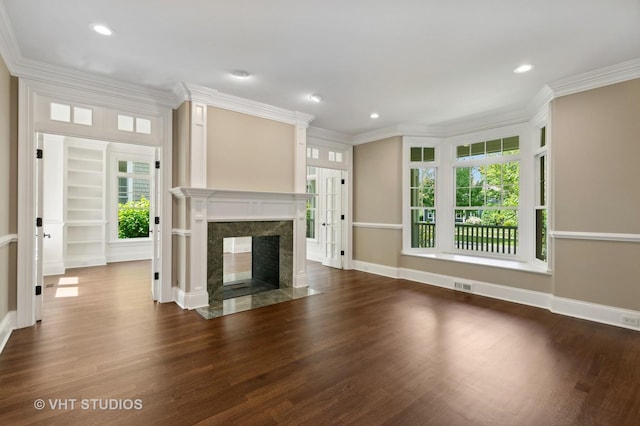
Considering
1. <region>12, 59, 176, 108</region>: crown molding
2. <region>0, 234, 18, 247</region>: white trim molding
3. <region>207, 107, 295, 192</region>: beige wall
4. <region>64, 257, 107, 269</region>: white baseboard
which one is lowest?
<region>64, 257, 107, 269</region>: white baseboard

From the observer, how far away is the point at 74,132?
333 cm

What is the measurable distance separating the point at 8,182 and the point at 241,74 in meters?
2.56

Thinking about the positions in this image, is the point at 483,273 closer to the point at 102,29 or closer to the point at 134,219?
the point at 102,29

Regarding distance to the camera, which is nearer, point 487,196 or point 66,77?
point 66,77

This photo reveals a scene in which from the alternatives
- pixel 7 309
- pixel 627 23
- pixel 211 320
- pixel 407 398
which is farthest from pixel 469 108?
pixel 7 309

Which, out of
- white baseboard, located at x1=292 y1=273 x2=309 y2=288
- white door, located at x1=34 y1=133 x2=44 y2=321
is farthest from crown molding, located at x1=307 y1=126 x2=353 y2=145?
white door, located at x1=34 y1=133 x2=44 y2=321

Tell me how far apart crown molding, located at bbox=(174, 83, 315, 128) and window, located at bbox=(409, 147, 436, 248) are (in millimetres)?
2162

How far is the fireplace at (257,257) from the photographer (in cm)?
397

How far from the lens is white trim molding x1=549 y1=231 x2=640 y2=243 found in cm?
314

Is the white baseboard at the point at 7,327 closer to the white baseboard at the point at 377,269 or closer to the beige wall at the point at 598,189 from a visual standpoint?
the white baseboard at the point at 377,269

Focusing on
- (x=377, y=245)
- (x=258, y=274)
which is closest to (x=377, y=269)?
(x=377, y=245)

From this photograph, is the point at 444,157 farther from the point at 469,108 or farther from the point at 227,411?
the point at 227,411

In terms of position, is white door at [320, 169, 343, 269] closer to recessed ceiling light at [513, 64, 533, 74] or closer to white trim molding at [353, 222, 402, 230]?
white trim molding at [353, 222, 402, 230]

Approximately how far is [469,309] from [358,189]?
3150 millimetres
